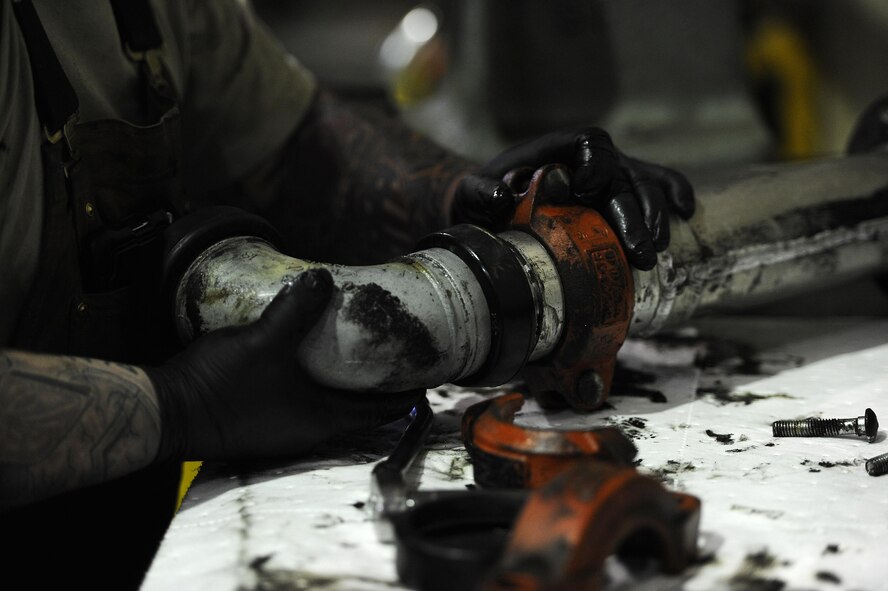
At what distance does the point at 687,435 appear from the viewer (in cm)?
122

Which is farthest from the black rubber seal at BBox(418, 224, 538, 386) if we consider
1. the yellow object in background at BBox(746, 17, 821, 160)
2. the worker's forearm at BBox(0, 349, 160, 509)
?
the yellow object in background at BBox(746, 17, 821, 160)

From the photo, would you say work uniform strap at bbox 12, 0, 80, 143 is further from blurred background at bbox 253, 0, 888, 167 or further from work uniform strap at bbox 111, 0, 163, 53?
blurred background at bbox 253, 0, 888, 167

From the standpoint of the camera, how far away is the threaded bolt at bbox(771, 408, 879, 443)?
1.18m

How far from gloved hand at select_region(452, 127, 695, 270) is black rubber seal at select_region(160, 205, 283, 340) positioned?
31 cm

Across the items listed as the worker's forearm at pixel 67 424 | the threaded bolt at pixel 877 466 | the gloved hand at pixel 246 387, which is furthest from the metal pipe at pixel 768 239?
the worker's forearm at pixel 67 424

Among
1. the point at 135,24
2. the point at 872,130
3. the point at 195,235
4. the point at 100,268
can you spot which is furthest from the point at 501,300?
the point at 872,130

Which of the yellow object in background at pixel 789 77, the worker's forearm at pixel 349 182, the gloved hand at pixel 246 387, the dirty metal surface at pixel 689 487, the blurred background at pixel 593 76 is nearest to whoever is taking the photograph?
the dirty metal surface at pixel 689 487

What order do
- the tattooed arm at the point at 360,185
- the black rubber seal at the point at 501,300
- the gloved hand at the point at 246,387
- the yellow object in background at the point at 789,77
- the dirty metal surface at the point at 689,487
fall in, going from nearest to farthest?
the dirty metal surface at the point at 689,487, the gloved hand at the point at 246,387, the black rubber seal at the point at 501,300, the tattooed arm at the point at 360,185, the yellow object in background at the point at 789,77

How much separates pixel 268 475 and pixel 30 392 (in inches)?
11.3

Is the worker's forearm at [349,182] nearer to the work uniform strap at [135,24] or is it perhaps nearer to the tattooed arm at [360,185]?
the tattooed arm at [360,185]

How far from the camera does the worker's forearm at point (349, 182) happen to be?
5.84 ft

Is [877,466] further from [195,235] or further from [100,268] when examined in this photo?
[100,268]

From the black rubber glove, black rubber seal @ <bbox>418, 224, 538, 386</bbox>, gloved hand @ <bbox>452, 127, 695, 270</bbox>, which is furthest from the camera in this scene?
the black rubber glove

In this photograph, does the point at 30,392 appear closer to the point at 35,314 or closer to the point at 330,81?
the point at 35,314
